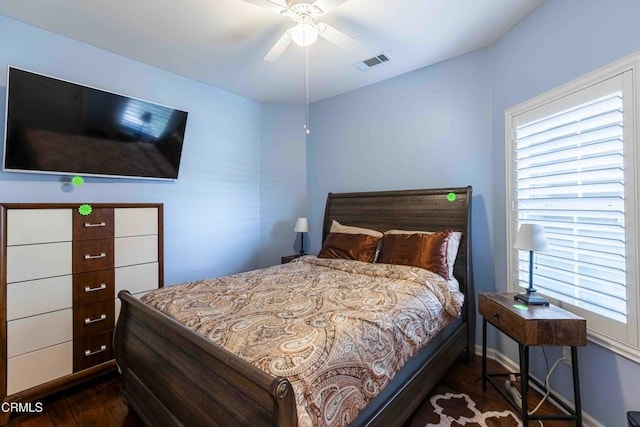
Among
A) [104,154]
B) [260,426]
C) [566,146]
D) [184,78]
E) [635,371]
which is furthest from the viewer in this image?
[184,78]

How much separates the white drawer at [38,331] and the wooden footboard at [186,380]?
619 mm

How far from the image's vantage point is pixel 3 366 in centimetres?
195

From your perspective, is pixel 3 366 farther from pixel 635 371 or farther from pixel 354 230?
pixel 635 371

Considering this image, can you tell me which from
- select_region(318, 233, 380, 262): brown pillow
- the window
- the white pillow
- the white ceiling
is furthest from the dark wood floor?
the white ceiling

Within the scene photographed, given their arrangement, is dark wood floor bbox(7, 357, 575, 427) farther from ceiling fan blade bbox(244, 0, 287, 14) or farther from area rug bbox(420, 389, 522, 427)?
ceiling fan blade bbox(244, 0, 287, 14)

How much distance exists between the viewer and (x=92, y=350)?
2.33 m

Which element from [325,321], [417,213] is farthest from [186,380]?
[417,213]

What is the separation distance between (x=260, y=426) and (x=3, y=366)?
7.08 feet

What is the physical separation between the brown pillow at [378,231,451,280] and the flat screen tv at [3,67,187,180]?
2.38 metres

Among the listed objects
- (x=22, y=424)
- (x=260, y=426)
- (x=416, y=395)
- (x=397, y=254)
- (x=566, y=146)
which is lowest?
(x=22, y=424)

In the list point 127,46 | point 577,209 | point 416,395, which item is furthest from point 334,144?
point 416,395

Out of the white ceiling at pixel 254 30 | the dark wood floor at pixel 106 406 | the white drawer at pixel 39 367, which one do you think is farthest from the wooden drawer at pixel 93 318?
the white ceiling at pixel 254 30

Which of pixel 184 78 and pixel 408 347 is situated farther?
pixel 184 78

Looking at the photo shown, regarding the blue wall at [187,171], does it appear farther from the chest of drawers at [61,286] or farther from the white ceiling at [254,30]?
the chest of drawers at [61,286]
